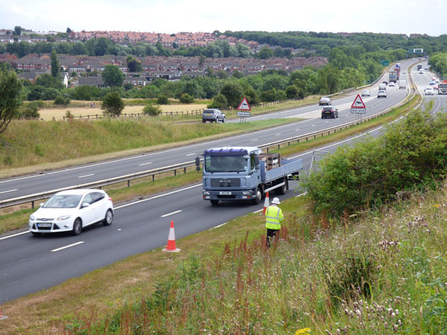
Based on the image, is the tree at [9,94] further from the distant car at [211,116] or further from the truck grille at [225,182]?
the distant car at [211,116]

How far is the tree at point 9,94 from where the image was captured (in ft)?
133

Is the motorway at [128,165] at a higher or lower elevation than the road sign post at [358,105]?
lower

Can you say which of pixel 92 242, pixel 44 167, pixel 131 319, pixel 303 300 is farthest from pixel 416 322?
pixel 44 167

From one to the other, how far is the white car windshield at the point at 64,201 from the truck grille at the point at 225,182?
237 inches

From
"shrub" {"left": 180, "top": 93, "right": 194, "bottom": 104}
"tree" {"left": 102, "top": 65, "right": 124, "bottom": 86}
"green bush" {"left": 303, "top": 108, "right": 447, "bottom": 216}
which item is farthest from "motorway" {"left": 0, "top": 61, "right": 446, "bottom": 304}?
"tree" {"left": 102, "top": 65, "right": 124, "bottom": 86}

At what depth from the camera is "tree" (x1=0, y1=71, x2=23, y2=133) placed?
133 ft

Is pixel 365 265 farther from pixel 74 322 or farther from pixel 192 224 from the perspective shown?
pixel 192 224

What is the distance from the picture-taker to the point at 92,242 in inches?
722

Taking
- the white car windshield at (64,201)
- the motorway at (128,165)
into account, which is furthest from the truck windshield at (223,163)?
the motorway at (128,165)

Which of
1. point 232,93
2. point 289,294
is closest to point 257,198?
point 289,294

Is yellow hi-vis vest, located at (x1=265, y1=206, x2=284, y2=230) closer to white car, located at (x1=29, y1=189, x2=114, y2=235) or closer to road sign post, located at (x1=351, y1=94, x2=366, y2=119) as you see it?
white car, located at (x1=29, y1=189, x2=114, y2=235)

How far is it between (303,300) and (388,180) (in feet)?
34.5

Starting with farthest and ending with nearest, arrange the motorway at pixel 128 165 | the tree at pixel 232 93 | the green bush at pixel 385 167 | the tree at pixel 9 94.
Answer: the tree at pixel 232 93
the tree at pixel 9 94
the motorway at pixel 128 165
the green bush at pixel 385 167

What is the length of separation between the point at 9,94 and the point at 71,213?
2491 centimetres
